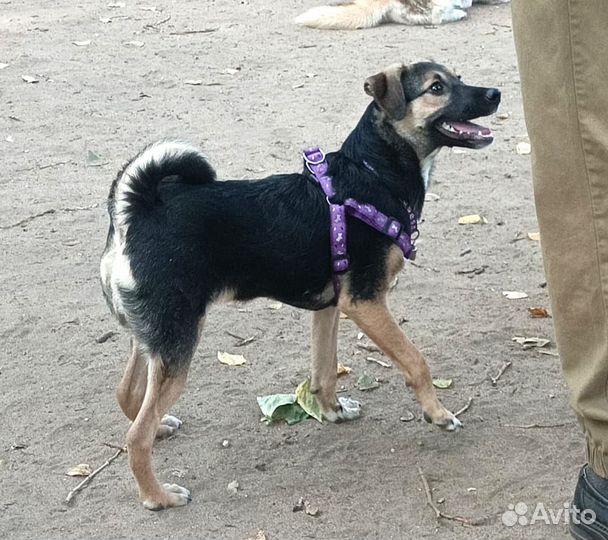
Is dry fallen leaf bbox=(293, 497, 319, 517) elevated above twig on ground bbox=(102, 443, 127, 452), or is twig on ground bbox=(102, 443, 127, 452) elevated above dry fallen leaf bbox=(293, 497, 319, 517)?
dry fallen leaf bbox=(293, 497, 319, 517)

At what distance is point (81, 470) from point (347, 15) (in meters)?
7.11

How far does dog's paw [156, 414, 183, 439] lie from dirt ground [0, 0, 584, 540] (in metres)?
0.04

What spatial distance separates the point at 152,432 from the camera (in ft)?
11.9

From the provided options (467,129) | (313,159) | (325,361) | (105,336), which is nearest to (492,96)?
(467,129)

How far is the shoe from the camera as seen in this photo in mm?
2945

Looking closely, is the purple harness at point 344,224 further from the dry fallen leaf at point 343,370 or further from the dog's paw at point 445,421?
the dry fallen leaf at point 343,370

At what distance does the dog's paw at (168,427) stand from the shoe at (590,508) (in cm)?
169

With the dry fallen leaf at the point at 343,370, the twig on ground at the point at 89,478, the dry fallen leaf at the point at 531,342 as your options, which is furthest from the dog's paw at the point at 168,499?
the dry fallen leaf at the point at 531,342

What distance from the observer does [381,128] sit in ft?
13.5

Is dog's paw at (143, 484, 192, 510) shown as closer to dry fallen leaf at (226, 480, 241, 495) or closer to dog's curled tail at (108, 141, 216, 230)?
dry fallen leaf at (226, 480, 241, 495)

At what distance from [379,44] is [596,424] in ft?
24.2

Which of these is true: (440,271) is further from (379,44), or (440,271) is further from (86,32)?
(86,32)

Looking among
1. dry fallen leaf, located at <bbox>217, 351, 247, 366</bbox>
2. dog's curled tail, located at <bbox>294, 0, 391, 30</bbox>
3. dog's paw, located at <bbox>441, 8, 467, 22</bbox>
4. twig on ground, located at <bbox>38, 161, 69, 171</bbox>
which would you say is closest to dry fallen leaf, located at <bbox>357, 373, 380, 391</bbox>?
dry fallen leaf, located at <bbox>217, 351, 247, 366</bbox>

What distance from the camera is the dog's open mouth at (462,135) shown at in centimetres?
410
